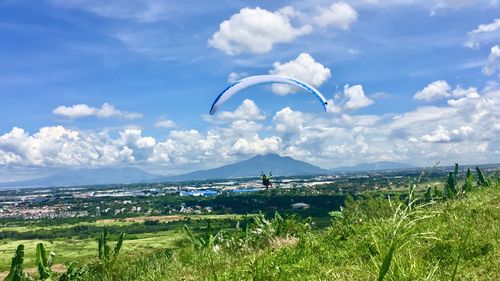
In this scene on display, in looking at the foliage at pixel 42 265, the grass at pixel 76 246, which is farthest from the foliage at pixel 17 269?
the grass at pixel 76 246

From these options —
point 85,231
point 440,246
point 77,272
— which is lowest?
point 85,231

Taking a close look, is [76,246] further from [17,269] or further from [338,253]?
[338,253]

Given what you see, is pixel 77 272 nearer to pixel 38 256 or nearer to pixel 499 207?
pixel 38 256

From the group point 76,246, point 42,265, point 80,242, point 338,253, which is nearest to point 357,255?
point 338,253

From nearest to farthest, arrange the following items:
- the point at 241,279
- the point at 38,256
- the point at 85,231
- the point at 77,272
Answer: the point at 241,279, the point at 38,256, the point at 77,272, the point at 85,231

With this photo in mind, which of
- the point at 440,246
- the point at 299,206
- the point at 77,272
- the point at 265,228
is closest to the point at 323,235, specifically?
the point at 265,228
